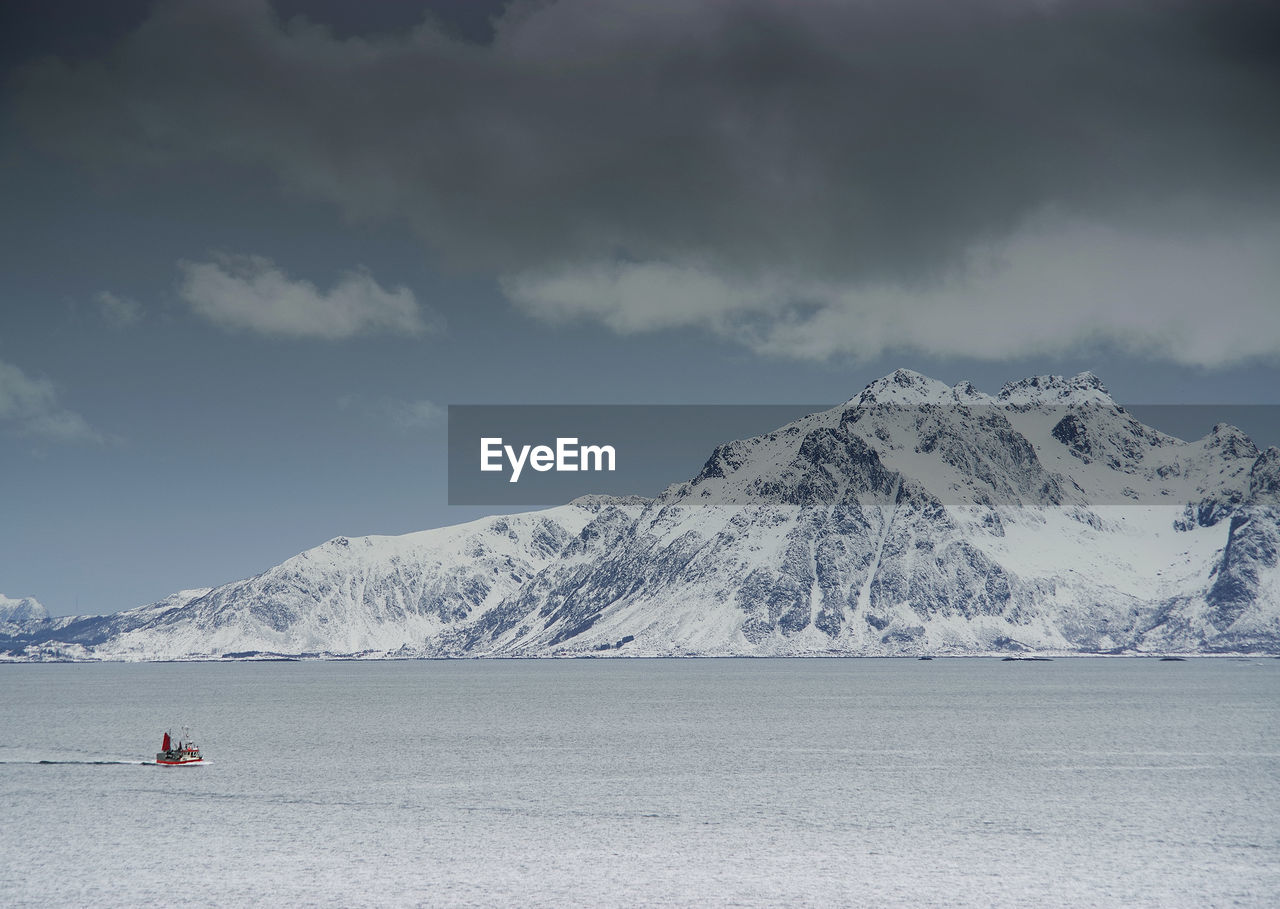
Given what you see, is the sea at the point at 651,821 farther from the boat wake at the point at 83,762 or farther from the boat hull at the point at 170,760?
the boat hull at the point at 170,760

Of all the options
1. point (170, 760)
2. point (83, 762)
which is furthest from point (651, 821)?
point (83, 762)

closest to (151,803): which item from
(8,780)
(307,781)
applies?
(307,781)

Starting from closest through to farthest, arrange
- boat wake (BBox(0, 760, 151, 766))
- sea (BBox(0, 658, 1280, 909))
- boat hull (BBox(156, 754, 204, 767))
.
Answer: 1. sea (BBox(0, 658, 1280, 909))
2. boat hull (BBox(156, 754, 204, 767))
3. boat wake (BBox(0, 760, 151, 766))

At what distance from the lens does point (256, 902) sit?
168 feet

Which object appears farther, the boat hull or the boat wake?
the boat wake

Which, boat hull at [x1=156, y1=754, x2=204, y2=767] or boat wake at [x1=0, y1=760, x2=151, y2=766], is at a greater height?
boat hull at [x1=156, y1=754, x2=204, y2=767]

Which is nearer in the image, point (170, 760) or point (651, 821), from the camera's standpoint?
point (651, 821)

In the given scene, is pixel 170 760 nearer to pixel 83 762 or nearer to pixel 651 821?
pixel 83 762

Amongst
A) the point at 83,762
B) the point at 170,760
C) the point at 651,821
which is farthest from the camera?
the point at 83,762

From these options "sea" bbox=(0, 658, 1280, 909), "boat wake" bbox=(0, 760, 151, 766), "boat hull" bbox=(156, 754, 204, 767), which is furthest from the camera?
"boat wake" bbox=(0, 760, 151, 766)

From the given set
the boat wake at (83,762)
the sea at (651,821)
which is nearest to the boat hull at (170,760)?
the sea at (651,821)

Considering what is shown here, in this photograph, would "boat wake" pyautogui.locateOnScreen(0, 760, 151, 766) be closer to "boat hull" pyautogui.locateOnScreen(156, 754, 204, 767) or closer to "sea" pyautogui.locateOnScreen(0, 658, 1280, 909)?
"sea" pyautogui.locateOnScreen(0, 658, 1280, 909)

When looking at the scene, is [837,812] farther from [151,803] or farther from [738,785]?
[151,803]

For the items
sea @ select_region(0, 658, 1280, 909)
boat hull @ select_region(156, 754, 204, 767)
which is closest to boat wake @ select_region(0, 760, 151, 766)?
sea @ select_region(0, 658, 1280, 909)
